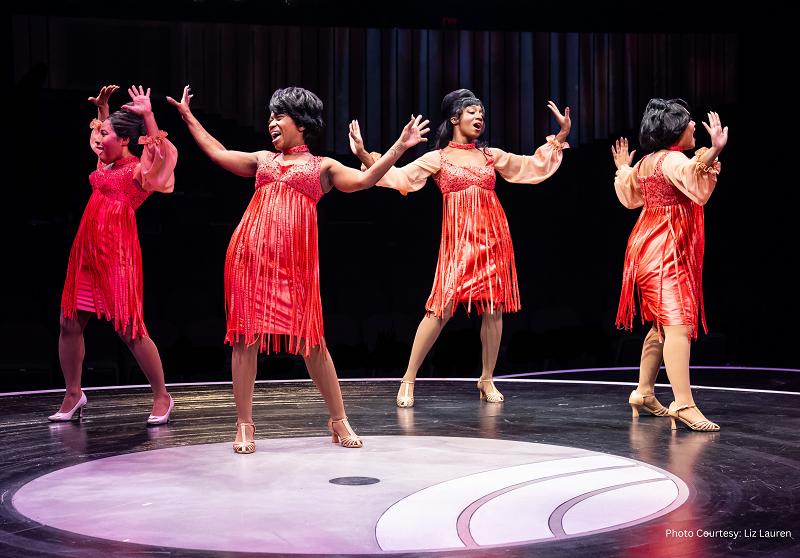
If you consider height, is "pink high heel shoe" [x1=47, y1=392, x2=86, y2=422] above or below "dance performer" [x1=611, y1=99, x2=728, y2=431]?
below

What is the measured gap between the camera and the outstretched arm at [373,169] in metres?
2.86

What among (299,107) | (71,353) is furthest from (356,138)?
(71,353)

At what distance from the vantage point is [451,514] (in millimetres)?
2160

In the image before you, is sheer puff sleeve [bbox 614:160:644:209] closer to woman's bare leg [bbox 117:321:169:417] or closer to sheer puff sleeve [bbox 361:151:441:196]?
sheer puff sleeve [bbox 361:151:441:196]

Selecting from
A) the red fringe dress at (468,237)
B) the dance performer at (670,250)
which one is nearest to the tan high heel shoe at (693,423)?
the dance performer at (670,250)

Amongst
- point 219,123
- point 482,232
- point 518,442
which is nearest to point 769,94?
point 482,232

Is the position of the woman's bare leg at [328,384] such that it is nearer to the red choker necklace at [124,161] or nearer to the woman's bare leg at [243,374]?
the woman's bare leg at [243,374]

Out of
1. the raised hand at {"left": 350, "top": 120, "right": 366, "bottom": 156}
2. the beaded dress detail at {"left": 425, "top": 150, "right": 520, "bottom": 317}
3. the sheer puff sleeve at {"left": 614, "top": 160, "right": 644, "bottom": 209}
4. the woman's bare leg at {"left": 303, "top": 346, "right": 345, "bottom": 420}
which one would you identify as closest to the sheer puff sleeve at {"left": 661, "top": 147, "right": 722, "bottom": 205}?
the sheer puff sleeve at {"left": 614, "top": 160, "right": 644, "bottom": 209}

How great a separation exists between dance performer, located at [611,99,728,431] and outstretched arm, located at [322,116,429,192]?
3.50 ft

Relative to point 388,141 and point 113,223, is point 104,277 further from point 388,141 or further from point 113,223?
point 388,141

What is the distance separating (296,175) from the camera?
9.92 ft

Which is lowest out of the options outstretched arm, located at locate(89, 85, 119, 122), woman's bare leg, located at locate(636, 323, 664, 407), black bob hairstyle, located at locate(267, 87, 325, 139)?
woman's bare leg, located at locate(636, 323, 664, 407)

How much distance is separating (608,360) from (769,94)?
7.28ft

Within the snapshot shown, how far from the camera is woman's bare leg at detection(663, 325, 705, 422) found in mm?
3381
